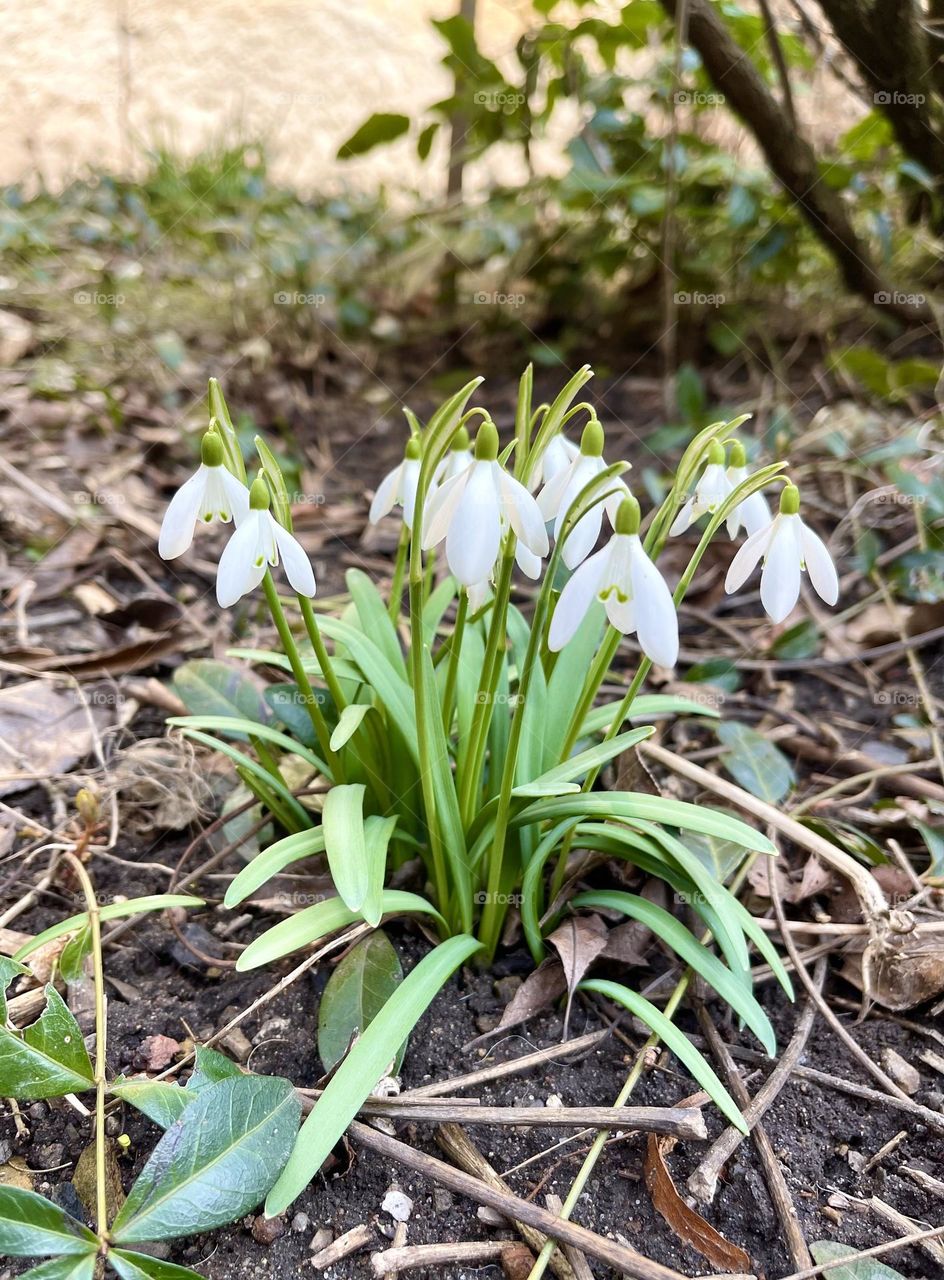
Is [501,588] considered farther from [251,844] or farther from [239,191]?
[239,191]

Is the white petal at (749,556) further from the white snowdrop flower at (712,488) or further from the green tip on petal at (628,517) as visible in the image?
the green tip on petal at (628,517)

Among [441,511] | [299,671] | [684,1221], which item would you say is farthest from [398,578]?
[684,1221]

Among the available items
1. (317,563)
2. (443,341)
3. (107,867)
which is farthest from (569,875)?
(443,341)

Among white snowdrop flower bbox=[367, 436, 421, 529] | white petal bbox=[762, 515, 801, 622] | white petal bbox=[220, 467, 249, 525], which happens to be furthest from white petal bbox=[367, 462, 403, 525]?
white petal bbox=[762, 515, 801, 622]

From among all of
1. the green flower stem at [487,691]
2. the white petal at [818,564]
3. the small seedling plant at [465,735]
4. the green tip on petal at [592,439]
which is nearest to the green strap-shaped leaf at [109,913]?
the small seedling plant at [465,735]

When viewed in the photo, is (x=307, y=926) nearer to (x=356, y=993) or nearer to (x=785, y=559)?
(x=356, y=993)
